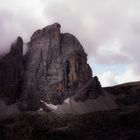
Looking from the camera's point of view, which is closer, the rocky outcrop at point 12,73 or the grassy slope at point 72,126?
the grassy slope at point 72,126

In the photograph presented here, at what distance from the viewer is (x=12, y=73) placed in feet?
630

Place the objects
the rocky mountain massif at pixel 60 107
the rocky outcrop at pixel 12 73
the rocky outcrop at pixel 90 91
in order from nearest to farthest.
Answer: the rocky mountain massif at pixel 60 107, the rocky outcrop at pixel 12 73, the rocky outcrop at pixel 90 91

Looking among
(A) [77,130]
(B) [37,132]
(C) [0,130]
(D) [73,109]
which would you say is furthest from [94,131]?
(D) [73,109]

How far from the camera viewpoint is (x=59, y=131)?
439ft

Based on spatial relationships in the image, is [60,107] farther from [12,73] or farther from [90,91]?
[12,73]

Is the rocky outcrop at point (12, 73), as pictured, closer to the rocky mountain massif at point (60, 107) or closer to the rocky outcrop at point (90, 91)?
the rocky mountain massif at point (60, 107)

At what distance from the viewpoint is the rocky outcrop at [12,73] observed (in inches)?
A: 7387

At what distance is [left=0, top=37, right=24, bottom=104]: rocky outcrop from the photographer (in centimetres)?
18762

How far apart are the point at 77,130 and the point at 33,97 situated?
44.6 meters

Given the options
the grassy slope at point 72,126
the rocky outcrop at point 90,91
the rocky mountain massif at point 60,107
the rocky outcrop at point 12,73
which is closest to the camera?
the grassy slope at point 72,126

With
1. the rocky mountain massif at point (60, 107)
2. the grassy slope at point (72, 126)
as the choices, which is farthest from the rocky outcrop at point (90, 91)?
the grassy slope at point (72, 126)

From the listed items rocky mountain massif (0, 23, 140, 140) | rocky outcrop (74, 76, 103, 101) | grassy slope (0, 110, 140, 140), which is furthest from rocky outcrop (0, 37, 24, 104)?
grassy slope (0, 110, 140, 140)

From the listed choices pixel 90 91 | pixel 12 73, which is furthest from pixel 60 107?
pixel 12 73

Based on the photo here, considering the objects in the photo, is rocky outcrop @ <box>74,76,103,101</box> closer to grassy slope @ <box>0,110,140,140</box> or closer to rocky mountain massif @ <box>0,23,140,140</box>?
rocky mountain massif @ <box>0,23,140,140</box>
